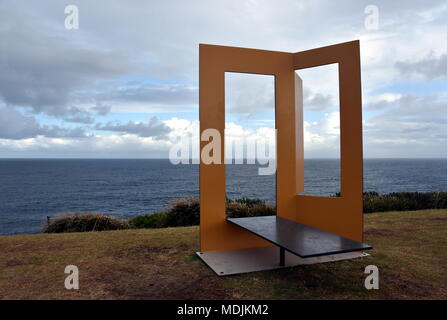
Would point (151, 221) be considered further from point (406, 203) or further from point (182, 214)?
point (406, 203)

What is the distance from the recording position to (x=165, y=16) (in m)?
7.94

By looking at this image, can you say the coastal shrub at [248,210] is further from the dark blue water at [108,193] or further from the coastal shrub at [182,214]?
the dark blue water at [108,193]

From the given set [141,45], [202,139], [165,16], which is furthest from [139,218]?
[141,45]

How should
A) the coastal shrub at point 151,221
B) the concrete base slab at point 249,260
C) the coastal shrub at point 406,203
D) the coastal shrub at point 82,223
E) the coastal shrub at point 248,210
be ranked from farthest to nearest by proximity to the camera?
1. the coastal shrub at point 406,203
2. the coastal shrub at point 151,221
3. the coastal shrub at point 248,210
4. the coastal shrub at point 82,223
5. the concrete base slab at point 249,260

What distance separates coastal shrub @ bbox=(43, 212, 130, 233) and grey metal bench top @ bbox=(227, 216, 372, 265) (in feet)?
14.6

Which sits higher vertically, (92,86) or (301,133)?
(92,86)

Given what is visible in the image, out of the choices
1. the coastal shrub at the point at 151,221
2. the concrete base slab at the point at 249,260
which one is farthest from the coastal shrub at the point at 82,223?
the concrete base slab at the point at 249,260

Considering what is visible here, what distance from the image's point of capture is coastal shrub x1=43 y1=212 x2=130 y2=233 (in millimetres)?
7457

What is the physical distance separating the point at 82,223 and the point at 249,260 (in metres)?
5.19

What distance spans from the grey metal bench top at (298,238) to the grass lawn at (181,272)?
460 mm

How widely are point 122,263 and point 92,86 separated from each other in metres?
59.9

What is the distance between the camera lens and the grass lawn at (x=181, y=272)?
312 cm

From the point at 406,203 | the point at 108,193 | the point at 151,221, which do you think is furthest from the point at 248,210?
the point at 108,193
